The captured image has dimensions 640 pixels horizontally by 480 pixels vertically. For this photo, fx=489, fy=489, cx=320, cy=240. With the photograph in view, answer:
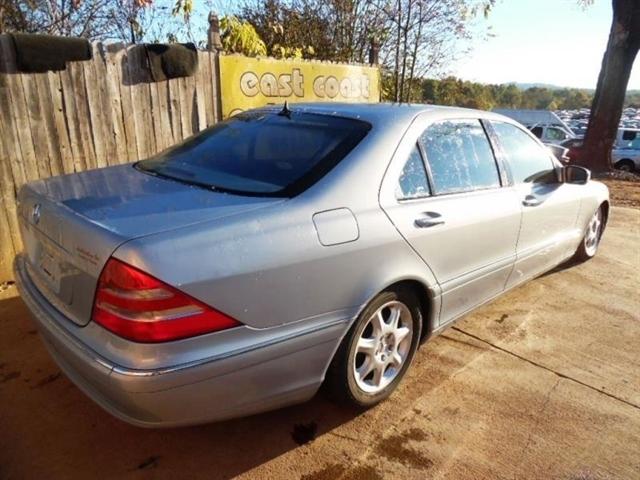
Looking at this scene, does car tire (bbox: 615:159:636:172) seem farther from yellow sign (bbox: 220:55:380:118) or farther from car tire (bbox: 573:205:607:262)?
car tire (bbox: 573:205:607:262)

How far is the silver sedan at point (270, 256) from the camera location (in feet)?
5.80

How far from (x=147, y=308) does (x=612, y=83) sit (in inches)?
542

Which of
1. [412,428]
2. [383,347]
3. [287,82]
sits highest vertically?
[287,82]

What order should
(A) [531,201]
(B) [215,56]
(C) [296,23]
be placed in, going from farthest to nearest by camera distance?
1. (C) [296,23]
2. (B) [215,56]
3. (A) [531,201]

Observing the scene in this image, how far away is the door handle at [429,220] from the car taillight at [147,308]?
1227mm

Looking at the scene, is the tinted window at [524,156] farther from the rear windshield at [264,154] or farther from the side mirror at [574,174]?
the rear windshield at [264,154]

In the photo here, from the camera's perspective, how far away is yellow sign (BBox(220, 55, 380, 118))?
18.7 feet

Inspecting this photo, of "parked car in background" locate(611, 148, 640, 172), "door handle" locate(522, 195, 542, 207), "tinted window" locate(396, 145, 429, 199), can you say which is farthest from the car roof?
"parked car in background" locate(611, 148, 640, 172)

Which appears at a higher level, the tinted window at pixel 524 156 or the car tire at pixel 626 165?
the tinted window at pixel 524 156

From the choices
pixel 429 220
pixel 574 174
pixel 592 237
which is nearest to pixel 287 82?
pixel 574 174

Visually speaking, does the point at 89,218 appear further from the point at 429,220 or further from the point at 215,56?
the point at 215,56

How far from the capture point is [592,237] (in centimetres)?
502

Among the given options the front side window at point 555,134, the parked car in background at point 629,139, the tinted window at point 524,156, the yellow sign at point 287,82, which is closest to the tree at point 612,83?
the parked car in background at point 629,139

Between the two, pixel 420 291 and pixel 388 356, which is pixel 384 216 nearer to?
pixel 420 291
